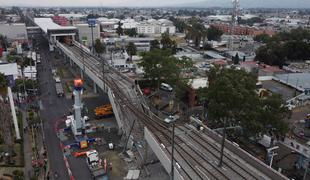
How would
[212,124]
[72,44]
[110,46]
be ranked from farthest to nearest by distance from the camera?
[110,46] → [72,44] → [212,124]

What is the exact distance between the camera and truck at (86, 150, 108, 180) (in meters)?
28.7

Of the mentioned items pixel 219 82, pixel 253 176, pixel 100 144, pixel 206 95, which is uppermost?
pixel 219 82

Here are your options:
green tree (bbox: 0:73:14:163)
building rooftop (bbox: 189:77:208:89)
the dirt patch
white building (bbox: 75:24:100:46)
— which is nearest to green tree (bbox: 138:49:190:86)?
building rooftop (bbox: 189:77:208:89)

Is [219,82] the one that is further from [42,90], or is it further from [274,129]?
[42,90]

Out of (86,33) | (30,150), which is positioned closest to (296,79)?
(30,150)

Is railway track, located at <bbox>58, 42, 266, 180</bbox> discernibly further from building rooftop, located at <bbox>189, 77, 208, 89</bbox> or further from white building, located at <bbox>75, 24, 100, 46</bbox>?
white building, located at <bbox>75, 24, 100, 46</bbox>

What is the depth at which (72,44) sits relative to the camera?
92.9 metres

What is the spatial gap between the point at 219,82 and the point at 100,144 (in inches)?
692

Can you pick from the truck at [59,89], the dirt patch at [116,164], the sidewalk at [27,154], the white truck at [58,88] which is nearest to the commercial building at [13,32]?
the white truck at [58,88]

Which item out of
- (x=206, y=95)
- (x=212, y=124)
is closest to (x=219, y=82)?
(x=206, y=95)

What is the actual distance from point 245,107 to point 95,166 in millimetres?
18695

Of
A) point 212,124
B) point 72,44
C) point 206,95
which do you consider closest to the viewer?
point 206,95

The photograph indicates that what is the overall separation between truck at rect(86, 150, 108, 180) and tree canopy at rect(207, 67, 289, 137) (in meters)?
14.4

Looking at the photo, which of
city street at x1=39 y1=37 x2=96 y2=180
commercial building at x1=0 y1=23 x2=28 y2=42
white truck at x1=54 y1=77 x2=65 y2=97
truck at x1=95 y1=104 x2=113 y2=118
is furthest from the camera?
commercial building at x1=0 y1=23 x2=28 y2=42
